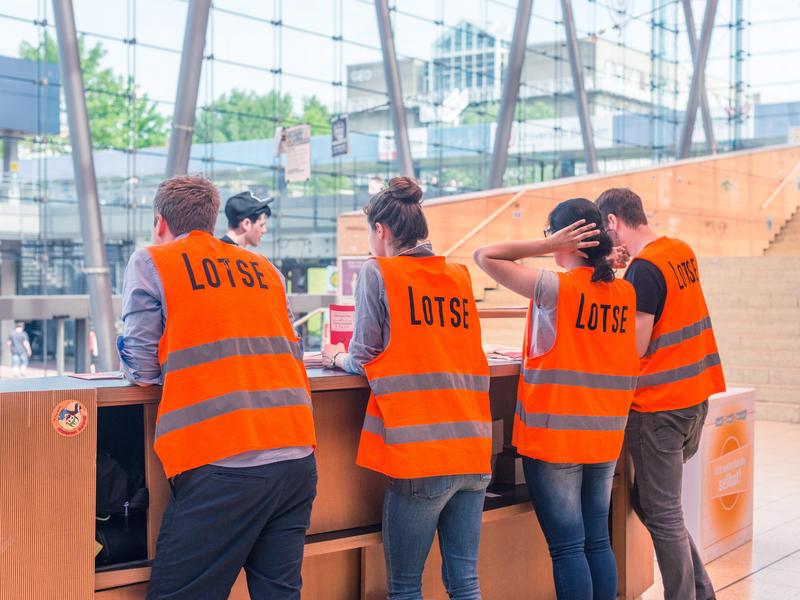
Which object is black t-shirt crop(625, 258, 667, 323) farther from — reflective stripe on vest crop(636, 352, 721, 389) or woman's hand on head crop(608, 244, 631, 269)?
reflective stripe on vest crop(636, 352, 721, 389)

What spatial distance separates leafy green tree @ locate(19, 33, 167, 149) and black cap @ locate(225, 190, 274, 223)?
8040 mm

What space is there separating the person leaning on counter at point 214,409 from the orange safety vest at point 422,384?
0.91ft

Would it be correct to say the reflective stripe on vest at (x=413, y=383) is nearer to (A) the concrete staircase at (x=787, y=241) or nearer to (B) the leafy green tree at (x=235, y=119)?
(B) the leafy green tree at (x=235, y=119)

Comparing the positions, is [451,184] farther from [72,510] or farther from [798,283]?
[72,510]

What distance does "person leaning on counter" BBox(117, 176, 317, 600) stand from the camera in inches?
85.0

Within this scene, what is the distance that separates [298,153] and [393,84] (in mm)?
2427

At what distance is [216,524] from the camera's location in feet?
7.07

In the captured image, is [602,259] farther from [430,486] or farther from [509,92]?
[509,92]

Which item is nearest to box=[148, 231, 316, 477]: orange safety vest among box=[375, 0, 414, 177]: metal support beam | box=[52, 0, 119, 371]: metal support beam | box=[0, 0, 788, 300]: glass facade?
box=[52, 0, 119, 371]: metal support beam

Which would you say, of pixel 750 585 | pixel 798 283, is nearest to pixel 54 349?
pixel 798 283

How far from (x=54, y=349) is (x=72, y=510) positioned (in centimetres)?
1025

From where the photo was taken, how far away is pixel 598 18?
18.6 metres

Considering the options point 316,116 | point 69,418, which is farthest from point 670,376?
point 316,116

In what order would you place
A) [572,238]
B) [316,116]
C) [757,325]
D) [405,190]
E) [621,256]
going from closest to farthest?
[405,190]
[572,238]
[621,256]
[757,325]
[316,116]
